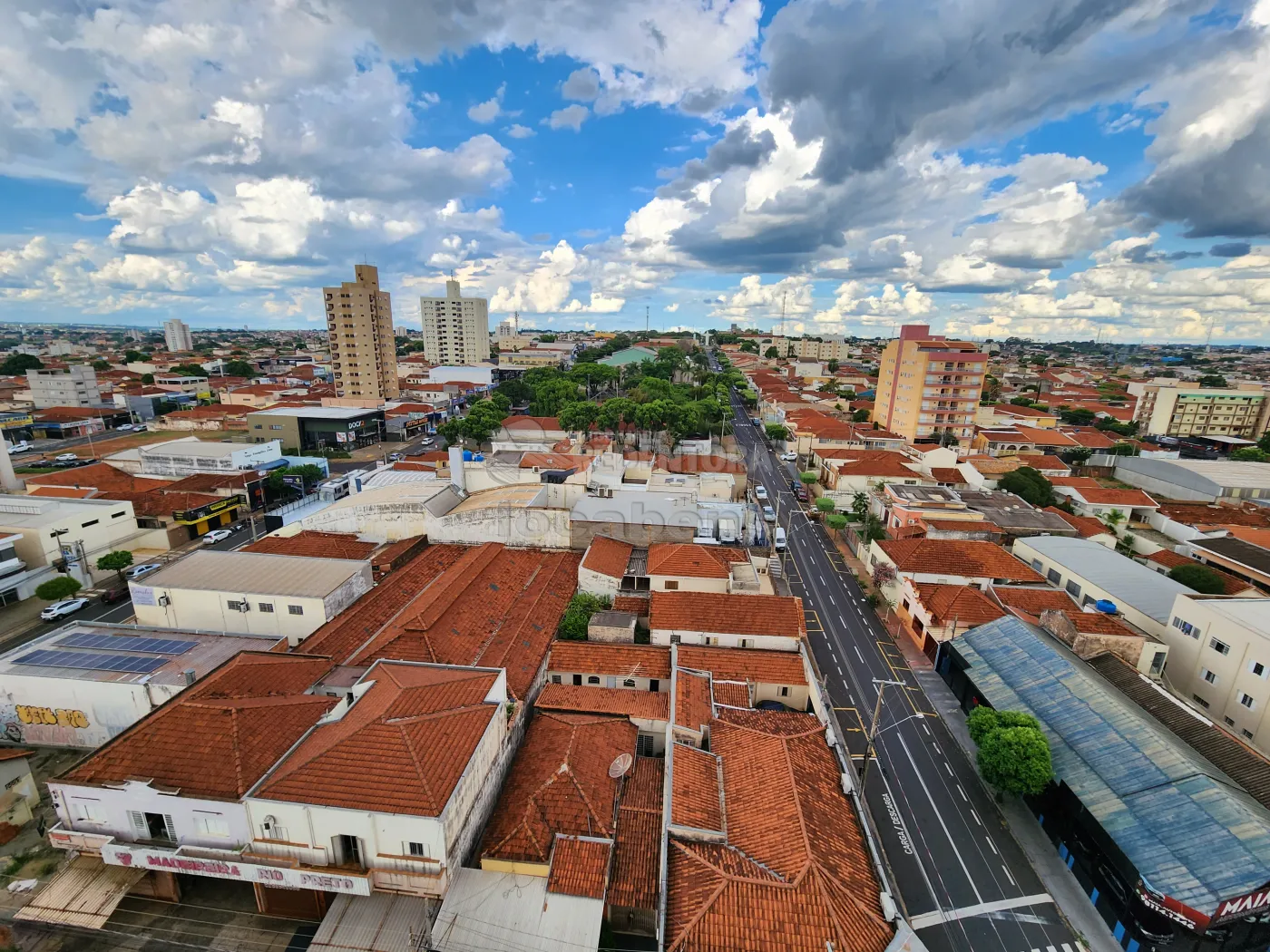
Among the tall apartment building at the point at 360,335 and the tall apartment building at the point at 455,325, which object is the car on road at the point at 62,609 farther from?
the tall apartment building at the point at 455,325

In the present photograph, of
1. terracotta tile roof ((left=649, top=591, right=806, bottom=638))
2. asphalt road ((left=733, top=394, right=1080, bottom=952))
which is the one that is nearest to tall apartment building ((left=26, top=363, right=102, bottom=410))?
terracotta tile roof ((left=649, top=591, right=806, bottom=638))

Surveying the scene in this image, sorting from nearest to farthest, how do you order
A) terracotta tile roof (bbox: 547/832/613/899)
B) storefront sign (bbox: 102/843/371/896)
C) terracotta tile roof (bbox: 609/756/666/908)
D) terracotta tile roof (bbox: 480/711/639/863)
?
storefront sign (bbox: 102/843/371/896)
terracotta tile roof (bbox: 547/832/613/899)
terracotta tile roof (bbox: 609/756/666/908)
terracotta tile roof (bbox: 480/711/639/863)

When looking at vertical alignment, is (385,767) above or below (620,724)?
above

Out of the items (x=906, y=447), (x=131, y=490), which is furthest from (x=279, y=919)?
→ (x=906, y=447)

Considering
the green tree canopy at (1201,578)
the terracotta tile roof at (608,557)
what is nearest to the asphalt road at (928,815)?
the terracotta tile roof at (608,557)

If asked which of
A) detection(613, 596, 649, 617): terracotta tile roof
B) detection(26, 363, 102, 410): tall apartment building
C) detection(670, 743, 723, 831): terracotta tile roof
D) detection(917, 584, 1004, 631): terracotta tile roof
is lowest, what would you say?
detection(670, 743, 723, 831): terracotta tile roof

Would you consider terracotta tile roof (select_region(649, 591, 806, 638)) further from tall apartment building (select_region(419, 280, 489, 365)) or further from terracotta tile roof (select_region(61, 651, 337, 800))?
tall apartment building (select_region(419, 280, 489, 365))

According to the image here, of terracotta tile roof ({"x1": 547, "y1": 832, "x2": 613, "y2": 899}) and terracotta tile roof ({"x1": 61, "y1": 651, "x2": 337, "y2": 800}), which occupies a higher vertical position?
terracotta tile roof ({"x1": 61, "y1": 651, "x2": 337, "y2": 800})

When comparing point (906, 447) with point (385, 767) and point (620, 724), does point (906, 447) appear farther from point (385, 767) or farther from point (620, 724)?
point (385, 767)
